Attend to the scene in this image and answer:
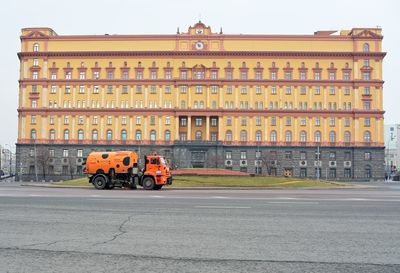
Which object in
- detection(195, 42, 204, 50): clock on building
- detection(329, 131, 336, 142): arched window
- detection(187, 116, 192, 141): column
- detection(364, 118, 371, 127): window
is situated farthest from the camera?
detection(195, 42, 204, 50): clock on building

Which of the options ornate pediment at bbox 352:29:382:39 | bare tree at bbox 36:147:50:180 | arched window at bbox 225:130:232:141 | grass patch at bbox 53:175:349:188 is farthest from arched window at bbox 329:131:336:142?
bare tree at bbox 36:147:50:180

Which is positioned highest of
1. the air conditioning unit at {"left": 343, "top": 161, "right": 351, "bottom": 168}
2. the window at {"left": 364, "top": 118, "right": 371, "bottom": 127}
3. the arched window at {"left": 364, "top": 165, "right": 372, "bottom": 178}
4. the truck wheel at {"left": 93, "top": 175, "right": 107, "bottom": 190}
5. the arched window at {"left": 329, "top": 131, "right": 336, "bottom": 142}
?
the window at {"left": 364, "top": 118, "right": 371, "bottom": 127}

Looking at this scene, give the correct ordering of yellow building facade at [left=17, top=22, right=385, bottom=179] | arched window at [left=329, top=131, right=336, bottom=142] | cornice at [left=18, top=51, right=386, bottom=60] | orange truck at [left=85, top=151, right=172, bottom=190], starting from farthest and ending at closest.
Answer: arched window at [left=329, top=131, right=336, bottom=142]
cornice at [left=18, top=51, right=386, bottom=60]
yellow building facade at [left=17, top=22, right=385, bottom=179]
orange truck at [left=85, top=151, right=172, bottom=190]

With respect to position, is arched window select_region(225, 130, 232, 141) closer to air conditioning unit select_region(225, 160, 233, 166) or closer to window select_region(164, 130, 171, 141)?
air conditioning unit select_region(225, 160, 233, 166)

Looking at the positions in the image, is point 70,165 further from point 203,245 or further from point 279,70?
point 203,245

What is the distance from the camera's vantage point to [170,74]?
10781 centimetres

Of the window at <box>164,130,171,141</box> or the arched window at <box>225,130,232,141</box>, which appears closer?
the arched window at <box>225,130,232,141</box>

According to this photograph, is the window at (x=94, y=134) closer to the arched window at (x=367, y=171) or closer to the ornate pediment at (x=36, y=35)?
the ornate pediment at (x=36, y=35)

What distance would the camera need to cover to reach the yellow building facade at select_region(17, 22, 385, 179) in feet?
342

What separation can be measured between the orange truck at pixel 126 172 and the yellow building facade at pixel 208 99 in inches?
2531

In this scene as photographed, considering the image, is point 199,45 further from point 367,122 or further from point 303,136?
point 367,122

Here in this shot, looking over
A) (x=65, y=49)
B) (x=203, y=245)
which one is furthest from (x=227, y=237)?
(x=65, y=49)

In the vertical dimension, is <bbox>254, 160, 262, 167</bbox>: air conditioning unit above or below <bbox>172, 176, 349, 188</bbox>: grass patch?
above

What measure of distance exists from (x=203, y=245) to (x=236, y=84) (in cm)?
9880
